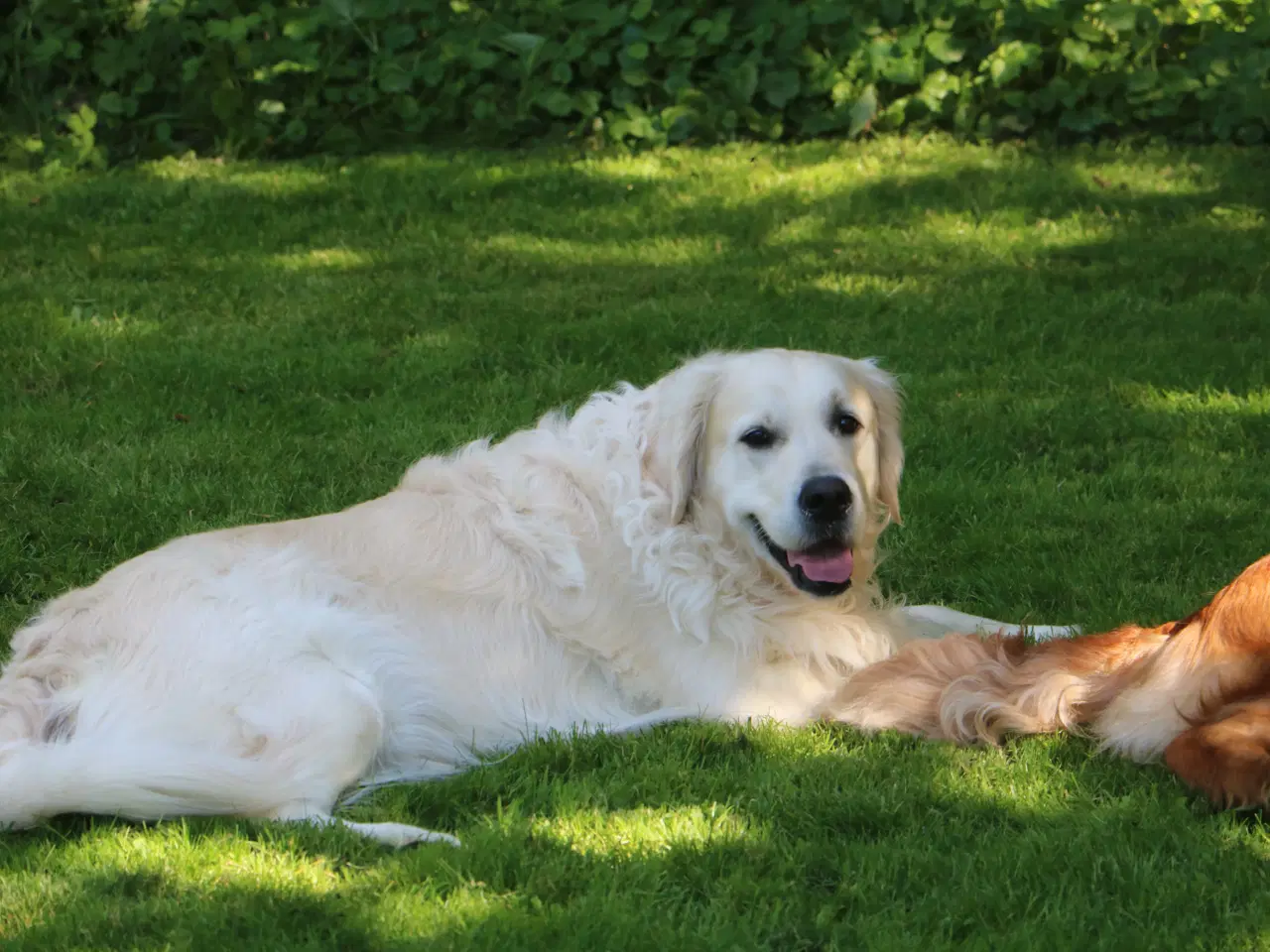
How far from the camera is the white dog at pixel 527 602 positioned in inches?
149

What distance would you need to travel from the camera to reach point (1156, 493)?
5680mm

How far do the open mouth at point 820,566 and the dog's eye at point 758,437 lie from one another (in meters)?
0.21

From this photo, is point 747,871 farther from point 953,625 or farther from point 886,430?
point 953,625

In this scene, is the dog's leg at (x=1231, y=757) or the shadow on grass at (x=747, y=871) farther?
the dog's leg at (x=1231, y=757)

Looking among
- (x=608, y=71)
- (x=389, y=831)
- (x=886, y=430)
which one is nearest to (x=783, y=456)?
(x=886, y=430)

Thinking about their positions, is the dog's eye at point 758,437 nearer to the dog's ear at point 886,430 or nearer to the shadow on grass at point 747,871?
the dog's ear at point 886,430

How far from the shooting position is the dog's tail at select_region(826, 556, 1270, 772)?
3541mm

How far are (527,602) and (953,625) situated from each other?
1.32 meters

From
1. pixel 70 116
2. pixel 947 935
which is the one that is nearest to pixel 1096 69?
pixel 70 116

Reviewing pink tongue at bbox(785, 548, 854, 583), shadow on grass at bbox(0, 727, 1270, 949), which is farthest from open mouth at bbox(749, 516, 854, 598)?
shadow on grass at bbox(0, 727, 1270, 949)

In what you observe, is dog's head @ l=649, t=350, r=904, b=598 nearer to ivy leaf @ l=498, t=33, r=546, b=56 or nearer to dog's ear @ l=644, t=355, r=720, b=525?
dog's ear @ l=644, t=355, r=720, b=525

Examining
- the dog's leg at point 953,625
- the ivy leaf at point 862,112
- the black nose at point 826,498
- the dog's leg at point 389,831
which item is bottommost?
the dog's leg at point 953,625

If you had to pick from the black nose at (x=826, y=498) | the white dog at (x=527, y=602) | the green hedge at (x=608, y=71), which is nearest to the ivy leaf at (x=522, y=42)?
the green hedge at (x=608, y=71)

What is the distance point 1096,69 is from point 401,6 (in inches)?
172
